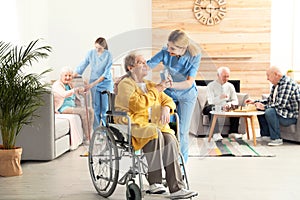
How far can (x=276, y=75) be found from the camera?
6.07 meters

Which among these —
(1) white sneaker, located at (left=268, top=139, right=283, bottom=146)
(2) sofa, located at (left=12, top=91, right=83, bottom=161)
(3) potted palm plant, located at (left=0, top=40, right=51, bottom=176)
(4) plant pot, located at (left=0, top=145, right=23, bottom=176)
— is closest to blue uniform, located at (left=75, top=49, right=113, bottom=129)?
(3) potted palm plant, located at (left=0, top=40, right=51, bottom=176)

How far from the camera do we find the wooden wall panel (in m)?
7.86

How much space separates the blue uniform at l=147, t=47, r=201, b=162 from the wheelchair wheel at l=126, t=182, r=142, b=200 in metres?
0.55

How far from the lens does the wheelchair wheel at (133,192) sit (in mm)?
3242

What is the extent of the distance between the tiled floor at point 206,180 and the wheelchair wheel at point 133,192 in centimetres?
14

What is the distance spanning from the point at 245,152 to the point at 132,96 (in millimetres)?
2652

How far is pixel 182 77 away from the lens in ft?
10.5

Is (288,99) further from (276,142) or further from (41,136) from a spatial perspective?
(41,136)

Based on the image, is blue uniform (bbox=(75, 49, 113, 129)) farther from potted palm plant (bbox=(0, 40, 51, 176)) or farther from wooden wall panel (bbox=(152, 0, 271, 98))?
wooden wall panel (bbox=(152, 0, 271, 98))

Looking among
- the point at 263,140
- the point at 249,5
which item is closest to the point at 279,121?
the point at 263,140

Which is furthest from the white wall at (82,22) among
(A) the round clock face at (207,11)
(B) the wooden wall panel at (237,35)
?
(A) the round clock face at (207,11)

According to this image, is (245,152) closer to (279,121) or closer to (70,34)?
(279,121)

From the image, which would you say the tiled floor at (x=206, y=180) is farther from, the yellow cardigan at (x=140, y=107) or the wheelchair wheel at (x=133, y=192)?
the yellow cardigan at (x=140, y=107)

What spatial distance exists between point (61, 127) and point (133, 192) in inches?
84.8
